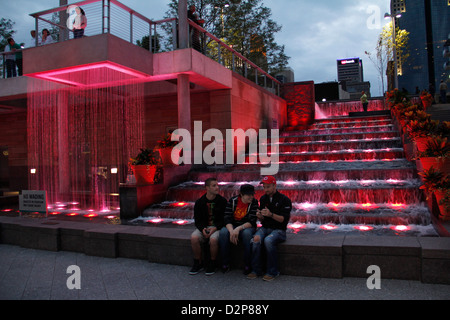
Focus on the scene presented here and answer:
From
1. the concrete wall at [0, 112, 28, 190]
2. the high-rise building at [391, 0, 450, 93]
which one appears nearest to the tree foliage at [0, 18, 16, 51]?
the concrete wall at [0, 112, 28, 190]

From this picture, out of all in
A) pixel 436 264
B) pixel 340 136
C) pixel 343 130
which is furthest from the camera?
pixel 343 130

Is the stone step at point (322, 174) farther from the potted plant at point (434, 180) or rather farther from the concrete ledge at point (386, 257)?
the concrete ledge at point (386, 257)

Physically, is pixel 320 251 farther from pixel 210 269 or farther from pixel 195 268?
pixel 195 268

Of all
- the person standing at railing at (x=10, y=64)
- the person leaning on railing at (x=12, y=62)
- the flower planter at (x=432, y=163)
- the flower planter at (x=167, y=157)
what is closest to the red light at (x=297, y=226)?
the flower planter at (x=432, y=163)

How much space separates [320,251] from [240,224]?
1235 millimetres

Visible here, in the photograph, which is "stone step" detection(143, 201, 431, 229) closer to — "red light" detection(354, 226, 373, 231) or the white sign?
"red light" detection(354, 226, 373, 231)

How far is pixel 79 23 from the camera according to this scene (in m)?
10.7

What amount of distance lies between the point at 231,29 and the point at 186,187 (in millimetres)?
17067

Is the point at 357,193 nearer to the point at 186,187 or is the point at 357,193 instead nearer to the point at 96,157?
the point at 186,187

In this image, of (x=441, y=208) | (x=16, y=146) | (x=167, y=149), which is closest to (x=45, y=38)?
(x=167, y=149)

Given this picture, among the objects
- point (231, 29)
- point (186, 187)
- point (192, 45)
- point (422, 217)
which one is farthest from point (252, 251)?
point (231, 29)

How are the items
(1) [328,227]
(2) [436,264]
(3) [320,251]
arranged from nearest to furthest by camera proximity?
(2) [436,264] < (3) [320,251] < (1) [328,227]

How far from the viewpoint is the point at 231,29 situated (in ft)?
79.6
